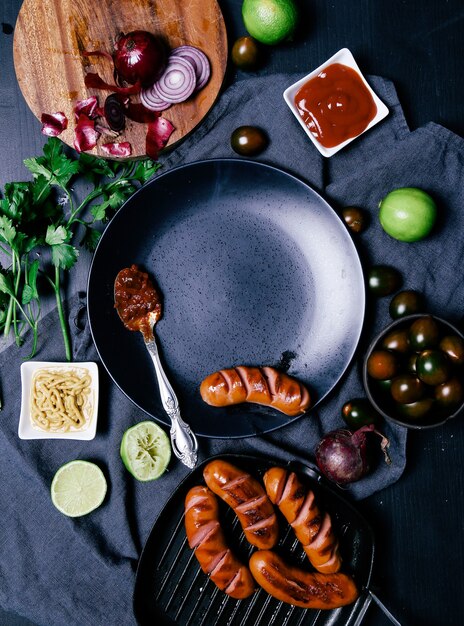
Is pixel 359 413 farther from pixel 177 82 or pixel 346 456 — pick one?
pixel 177 82

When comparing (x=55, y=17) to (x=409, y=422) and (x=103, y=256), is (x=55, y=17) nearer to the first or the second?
(x=103, y=256)

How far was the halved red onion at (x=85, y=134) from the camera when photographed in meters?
2.43

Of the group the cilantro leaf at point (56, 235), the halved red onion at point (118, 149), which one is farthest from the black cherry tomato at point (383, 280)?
the cilantro leaf at point (56, 235)

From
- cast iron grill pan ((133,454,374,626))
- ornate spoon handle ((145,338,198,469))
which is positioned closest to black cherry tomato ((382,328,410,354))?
cast iron grill pan ((133,454,374,626))

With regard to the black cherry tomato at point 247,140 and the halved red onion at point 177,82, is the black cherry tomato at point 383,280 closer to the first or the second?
the black cherry tomato at point 247,140

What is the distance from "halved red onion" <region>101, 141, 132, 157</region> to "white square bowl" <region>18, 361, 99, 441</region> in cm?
83

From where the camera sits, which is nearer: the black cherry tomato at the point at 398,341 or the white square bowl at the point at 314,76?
the black cherry tomato at the point at 398,341

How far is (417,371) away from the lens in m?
2.24

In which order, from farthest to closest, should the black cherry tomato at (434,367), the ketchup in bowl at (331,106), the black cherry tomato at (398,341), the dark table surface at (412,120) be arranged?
the dark table surface at (412,120)
the ketchup in bowl at (331,106)
the black cherry tomato at (398,341)
the black cherry tomato at (434,367)

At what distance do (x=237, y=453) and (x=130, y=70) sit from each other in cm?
154

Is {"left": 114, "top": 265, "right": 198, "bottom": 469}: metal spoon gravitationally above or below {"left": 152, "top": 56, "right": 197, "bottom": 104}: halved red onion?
below

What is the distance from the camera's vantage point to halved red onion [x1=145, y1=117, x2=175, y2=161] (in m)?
2.43

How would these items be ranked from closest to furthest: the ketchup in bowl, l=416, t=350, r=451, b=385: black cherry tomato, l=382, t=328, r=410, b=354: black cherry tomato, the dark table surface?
l=416, t=350, r=451, b=385: black cherry tomato, l=382, t=328, r=410, b=354: black cherry tomato, the ketchup in bowl, the dark table surface

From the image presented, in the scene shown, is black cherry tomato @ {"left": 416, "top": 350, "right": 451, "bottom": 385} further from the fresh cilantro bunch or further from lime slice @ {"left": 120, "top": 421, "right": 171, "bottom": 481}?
the fresh cilantro bunch
